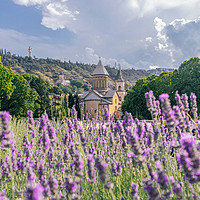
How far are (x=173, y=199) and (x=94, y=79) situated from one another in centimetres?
4728

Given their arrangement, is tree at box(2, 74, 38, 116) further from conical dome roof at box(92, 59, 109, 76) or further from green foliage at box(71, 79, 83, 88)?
green foliage at box(71, 79, 83, 88)

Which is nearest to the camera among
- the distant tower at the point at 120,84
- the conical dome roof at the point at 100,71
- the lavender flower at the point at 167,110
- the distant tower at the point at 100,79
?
the lavender flower at the point at 167,110

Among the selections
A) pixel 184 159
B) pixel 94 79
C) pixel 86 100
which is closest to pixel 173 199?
pixel 184 159

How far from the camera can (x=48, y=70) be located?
Result: 147000 mm

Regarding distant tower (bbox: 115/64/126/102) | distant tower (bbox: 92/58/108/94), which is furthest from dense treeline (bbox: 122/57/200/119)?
distant tower (bbox: 115/64/126/102)

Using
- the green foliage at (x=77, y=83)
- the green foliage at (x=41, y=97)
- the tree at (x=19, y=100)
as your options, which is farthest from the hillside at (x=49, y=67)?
the tree at (x=19, y=100)

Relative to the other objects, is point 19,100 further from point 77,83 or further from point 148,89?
point 77,83

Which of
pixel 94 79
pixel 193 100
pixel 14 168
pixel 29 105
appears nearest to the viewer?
pixel 14 168

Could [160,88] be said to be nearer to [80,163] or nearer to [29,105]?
[29,105]

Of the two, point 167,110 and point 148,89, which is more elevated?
point 148,89

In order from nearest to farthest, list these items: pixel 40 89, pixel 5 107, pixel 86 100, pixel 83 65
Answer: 1. pixel 5 107
2. pixel 40 89
3. pixel 86 100
4. pixel 83 65

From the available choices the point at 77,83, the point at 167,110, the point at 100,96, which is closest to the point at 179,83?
the point at 167,110

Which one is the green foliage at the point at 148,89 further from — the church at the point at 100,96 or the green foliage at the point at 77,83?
the green foliage at the point at 77,83

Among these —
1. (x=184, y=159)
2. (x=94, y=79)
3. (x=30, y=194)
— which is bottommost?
(x=30, y=194)
